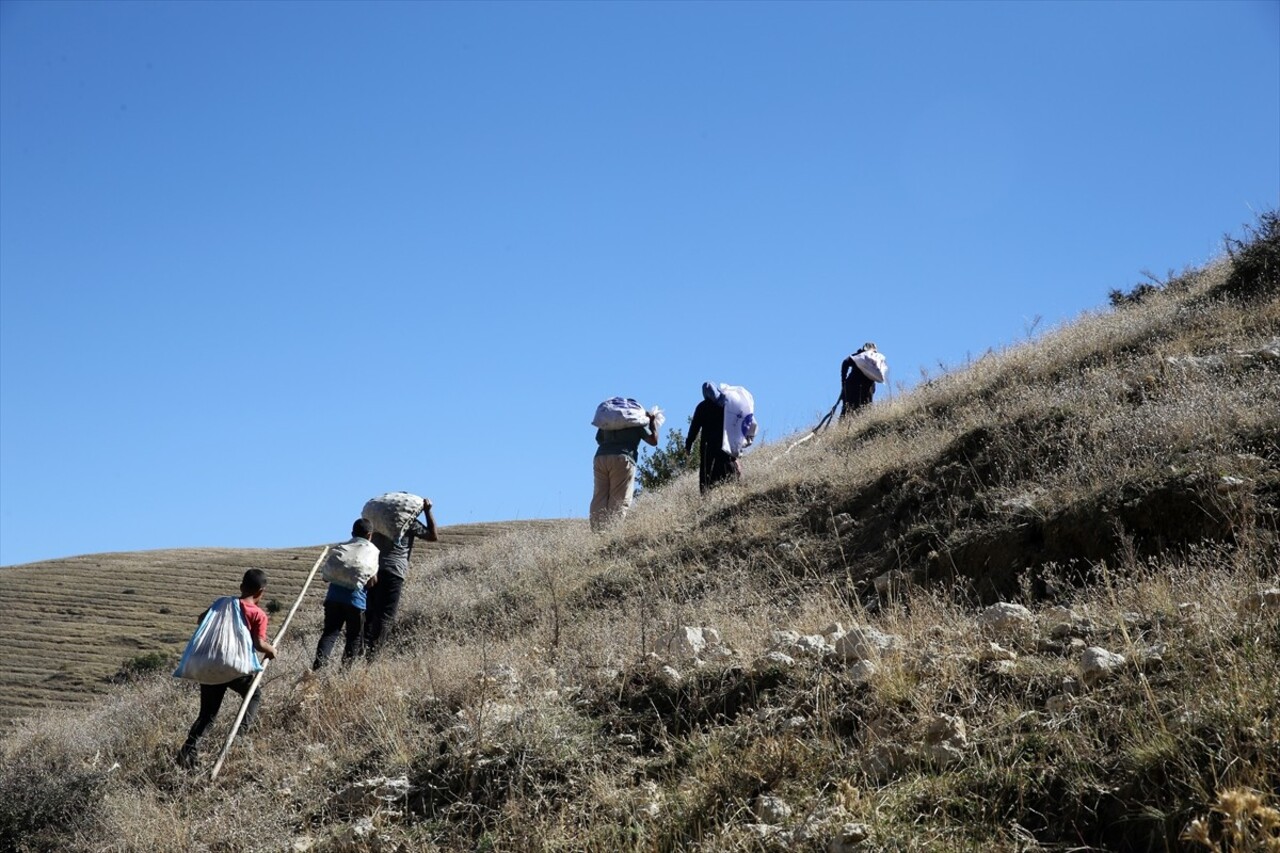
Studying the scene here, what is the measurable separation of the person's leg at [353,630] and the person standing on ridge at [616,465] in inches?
191

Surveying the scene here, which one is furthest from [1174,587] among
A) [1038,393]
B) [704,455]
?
[704,455]

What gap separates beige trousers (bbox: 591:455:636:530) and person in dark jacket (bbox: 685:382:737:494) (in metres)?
0.95

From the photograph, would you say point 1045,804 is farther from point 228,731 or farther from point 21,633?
point 21,633

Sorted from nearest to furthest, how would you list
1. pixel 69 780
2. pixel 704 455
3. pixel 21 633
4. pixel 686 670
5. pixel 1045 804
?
pixel 1045 804, pixel 686 670, pixel 69 780, pixel 704 455, pixel 21 633

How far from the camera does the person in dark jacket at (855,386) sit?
1802cm

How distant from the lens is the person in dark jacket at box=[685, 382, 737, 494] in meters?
14.9

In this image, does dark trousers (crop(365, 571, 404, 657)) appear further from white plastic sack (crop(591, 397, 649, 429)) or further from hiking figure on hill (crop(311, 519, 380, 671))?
white plastic sack (crop(591, 397, 649, 429))

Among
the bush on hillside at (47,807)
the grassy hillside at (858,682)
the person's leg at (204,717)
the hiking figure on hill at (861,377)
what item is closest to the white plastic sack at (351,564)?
the grassy hillside at (858,682)

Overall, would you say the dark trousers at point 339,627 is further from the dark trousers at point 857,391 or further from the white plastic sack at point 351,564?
the dark trousers at point 857,391

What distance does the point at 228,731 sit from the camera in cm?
898

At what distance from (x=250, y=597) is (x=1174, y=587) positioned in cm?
675

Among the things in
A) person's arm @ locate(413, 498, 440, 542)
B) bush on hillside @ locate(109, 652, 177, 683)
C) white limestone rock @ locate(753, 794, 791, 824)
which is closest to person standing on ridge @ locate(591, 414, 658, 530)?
person's arm @ locate(413, 498, 440, 542)

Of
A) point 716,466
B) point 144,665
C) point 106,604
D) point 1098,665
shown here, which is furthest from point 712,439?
point 106,604

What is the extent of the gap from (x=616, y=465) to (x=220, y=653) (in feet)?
23.3
